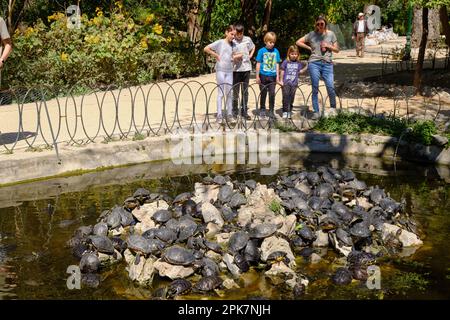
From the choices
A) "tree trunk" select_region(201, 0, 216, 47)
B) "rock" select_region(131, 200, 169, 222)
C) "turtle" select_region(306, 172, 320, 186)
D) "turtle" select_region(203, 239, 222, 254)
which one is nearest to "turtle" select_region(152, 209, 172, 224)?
"rock" select_region(131, 200, 169, 222)

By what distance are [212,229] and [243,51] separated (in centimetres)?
523

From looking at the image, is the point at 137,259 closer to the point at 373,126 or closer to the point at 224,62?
the point at 224,62

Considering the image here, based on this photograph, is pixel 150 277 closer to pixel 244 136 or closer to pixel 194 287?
pixel 194 287

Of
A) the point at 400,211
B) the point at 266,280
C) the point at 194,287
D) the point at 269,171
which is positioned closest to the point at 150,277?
the point at 194,287

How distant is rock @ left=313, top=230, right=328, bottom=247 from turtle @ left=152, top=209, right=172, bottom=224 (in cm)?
156

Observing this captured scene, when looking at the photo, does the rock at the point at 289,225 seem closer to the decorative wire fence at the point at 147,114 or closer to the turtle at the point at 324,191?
the turtle at the point at 324,191

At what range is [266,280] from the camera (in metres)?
6.25

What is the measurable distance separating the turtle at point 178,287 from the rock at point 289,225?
1439mm

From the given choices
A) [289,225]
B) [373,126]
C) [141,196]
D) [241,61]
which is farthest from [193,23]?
[289,225]

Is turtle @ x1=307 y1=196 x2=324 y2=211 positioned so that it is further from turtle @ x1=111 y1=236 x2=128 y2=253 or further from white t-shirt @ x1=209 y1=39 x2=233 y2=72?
white t-shirt @ x1=209 y1=39 x2=233 y2=72

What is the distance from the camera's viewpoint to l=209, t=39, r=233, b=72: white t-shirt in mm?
11680

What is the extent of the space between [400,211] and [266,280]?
2384 millimetres

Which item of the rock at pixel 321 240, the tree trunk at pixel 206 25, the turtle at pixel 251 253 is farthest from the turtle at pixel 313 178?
the tree trunk at pixel 206 25

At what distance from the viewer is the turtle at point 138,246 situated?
21.0ft
